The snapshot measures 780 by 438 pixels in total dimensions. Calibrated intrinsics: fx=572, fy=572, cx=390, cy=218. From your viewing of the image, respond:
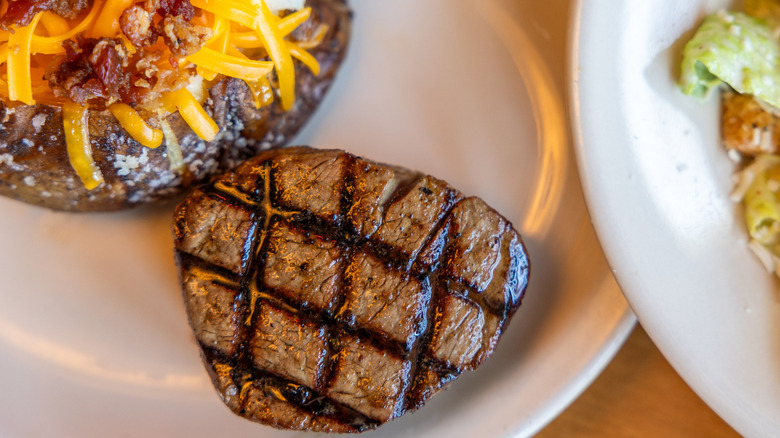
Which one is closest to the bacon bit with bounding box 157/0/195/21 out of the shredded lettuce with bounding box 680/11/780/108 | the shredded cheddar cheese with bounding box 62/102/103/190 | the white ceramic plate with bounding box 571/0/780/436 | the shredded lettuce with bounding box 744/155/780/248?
the shredded cheddar cheese with bounding box 62/102/103/190

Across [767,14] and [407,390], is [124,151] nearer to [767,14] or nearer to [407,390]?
[407,390]

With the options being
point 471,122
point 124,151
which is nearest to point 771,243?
point 471,122

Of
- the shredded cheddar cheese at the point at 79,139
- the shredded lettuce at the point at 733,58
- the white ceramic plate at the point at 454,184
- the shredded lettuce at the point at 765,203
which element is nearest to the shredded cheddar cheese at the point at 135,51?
the shredded cheddar cheese at the point at 79,139

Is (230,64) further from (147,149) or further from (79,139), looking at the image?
(79,139)

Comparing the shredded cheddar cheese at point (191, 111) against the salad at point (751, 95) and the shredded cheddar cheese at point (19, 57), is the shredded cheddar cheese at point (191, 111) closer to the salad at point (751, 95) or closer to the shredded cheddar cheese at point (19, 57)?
the shredded cheddar cheese at point (19, 57)

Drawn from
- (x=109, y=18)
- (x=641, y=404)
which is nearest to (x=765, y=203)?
(x=641, y=404)

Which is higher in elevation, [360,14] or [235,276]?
[360,14]
